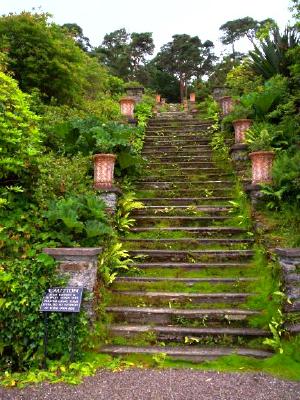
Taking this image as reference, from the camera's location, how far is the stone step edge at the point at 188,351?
427 cm

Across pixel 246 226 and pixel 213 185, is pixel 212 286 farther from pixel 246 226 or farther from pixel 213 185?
pixel 213 185

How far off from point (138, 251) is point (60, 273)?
6.14ft

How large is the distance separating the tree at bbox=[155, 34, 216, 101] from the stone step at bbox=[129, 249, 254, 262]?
2563 centimetres

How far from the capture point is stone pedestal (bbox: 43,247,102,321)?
453 cm

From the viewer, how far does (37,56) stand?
389 inches

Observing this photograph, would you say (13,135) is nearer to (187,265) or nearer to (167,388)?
(187,265)

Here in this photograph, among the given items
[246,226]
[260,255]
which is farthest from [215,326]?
[246,226]

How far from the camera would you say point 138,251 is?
20.4 feet

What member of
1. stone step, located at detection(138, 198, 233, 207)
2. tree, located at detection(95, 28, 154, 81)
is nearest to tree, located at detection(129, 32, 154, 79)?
tree, located at detection(95, 28, 154, 81)

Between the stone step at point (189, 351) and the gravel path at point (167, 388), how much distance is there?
381 millimetres

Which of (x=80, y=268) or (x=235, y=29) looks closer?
(x=80, y=268)

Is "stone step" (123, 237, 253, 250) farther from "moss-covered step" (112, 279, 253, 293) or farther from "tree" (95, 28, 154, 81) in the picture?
"tree" (95, 28, 154, 81)

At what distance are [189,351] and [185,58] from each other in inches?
1145

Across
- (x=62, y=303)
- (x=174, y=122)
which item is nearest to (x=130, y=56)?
(x=174, y=122)
